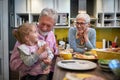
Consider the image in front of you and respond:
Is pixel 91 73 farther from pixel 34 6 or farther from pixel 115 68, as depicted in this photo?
pixel 34 6

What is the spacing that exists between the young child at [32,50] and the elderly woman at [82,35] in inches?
35.9

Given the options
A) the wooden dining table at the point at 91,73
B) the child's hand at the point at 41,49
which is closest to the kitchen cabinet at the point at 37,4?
the child's hand at the point at 41,49

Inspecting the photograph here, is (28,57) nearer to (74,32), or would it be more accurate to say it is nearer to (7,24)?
(74,32)

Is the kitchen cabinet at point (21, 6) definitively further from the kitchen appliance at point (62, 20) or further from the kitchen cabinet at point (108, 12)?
the kitchen cabinet at point (108, 12)

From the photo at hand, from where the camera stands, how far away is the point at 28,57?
3.92ft

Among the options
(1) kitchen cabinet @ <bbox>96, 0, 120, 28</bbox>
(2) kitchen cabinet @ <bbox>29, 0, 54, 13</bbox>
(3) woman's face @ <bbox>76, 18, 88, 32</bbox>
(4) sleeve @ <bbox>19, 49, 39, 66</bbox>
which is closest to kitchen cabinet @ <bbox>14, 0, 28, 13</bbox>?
(2) kitchen cabinet @ <bbox>29, 0, 54, 13</bbox>

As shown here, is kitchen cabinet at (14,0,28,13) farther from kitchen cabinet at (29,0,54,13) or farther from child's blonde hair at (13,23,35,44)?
child's blonde hair at (13,23,35,44)

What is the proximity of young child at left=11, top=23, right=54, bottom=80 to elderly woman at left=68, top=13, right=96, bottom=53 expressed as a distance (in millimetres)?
913

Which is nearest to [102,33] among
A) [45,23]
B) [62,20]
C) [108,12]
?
[108,12]

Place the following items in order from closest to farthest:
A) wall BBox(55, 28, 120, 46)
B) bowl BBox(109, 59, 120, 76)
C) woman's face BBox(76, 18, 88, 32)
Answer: bowl BBox(109, 59, 120, 76)
woman's face BBox(76, 18, 88, 32)
wall BBox(55, 28, 120, 46)

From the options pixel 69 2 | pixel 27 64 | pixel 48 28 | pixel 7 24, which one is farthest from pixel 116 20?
pixel 27 64

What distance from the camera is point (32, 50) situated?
4.12ft

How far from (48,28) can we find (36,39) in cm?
17

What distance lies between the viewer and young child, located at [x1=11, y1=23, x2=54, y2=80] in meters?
1.20
